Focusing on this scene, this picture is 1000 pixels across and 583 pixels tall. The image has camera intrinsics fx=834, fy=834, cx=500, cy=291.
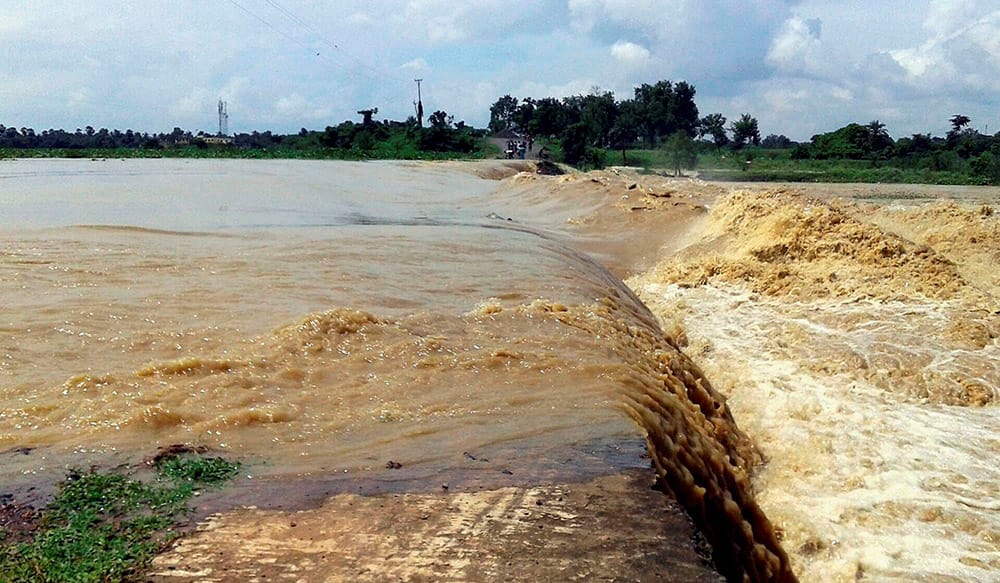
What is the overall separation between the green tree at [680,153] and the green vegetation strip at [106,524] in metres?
46.1

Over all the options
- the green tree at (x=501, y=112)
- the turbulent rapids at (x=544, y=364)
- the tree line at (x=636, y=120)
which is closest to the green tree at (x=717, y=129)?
the tree line at (x=636, y=120)

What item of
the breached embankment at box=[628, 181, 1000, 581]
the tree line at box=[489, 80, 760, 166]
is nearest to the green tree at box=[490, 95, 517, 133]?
the tree line at box=[489, 80, 760, 166]

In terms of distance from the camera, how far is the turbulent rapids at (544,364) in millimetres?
4293

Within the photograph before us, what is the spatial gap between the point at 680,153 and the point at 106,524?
47551 mm

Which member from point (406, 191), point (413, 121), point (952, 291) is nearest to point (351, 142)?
point (413, 121)

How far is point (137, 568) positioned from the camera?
2799mm

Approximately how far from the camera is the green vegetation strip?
109 inches

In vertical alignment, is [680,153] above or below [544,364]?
above

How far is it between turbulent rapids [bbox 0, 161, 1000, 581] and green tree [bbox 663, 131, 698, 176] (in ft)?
116

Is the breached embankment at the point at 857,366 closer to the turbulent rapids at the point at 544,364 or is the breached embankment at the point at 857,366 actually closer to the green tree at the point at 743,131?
the turbulent rapids at the point at 544,364

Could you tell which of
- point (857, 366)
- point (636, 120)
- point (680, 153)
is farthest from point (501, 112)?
point (857, 366)

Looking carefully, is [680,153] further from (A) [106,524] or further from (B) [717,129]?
(A) [106,524]

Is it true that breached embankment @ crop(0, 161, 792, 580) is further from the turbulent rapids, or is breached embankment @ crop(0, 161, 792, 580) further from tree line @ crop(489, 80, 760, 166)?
tree line @ crop(489, 80, 760, 166)

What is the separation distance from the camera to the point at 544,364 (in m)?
5.56
